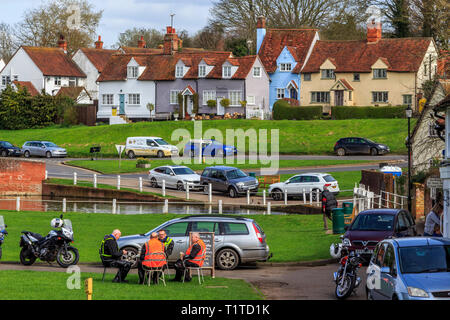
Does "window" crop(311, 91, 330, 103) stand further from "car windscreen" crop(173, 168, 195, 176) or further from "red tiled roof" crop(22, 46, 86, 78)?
"car windscreen" crop(173, 168, 195, 176)

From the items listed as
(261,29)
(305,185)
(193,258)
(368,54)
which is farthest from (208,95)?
(193,258)

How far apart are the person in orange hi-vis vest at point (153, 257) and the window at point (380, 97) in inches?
2371

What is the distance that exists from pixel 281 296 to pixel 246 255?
200 inches

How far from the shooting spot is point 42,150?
65.8 m

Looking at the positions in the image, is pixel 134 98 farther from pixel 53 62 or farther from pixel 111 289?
pixel 111 289

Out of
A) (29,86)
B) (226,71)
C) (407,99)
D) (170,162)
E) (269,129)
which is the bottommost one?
(170,162)

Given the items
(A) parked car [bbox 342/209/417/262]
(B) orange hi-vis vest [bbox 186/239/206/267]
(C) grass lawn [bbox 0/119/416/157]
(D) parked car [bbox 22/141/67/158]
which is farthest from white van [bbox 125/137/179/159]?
(B) orange hi-vis vest [bbox 186/239/206/267]

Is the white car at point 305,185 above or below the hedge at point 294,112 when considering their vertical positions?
below

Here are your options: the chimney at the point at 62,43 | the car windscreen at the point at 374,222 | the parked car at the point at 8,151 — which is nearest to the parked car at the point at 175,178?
the parked car at the point at 8,151

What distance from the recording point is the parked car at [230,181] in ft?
144

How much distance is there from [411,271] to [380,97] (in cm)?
6300

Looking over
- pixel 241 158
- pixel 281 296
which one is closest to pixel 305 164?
pixel 241 158

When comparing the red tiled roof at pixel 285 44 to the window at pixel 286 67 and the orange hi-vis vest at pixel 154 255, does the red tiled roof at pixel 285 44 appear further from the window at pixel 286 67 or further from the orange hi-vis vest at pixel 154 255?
the orange hi-vis vest at pixel 154 255

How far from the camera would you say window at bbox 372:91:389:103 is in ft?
250
